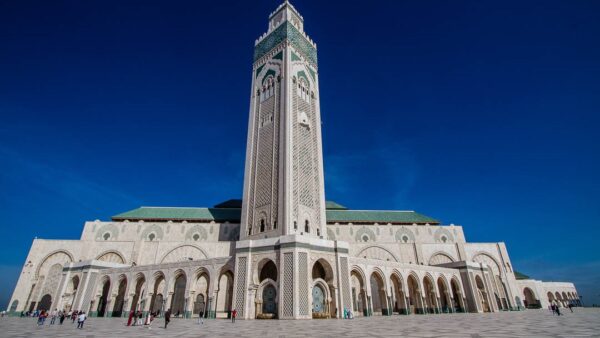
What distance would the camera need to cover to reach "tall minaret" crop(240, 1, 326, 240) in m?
20.3

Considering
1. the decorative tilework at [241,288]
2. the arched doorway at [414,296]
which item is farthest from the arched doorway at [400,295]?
the decorative tilework at [241,288]

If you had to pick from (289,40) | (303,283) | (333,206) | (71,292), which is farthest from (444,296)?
(71,292)

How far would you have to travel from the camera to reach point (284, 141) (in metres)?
21.6

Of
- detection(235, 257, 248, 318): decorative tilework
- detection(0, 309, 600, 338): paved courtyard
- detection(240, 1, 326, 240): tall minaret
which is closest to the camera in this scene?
detection(0, 309, 600, 338): paved courtyard

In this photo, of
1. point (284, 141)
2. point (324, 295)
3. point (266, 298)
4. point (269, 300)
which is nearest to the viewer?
point (269, 300)

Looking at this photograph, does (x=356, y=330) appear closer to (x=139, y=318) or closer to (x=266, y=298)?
(x=266, y=298)

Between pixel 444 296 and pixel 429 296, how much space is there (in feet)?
6.28

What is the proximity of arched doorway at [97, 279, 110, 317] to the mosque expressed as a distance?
0.08m

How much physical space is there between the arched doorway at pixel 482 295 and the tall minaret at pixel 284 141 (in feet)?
48.2

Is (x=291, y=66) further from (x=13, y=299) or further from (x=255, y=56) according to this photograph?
(x=13, y=299)

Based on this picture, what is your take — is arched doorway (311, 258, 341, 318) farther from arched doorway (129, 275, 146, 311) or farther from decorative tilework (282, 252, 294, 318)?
arched doorway (129, 275, 146, 311)

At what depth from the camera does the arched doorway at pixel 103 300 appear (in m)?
22.8

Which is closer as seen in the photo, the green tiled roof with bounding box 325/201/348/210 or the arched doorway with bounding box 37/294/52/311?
the arched doorway with bounding box 37/294/52/311

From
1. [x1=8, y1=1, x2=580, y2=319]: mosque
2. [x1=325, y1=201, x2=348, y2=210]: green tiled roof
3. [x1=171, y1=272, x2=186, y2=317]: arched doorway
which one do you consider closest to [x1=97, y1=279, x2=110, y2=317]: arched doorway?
[x1=8, y1=1, x2=580, y2=319]: mosque
